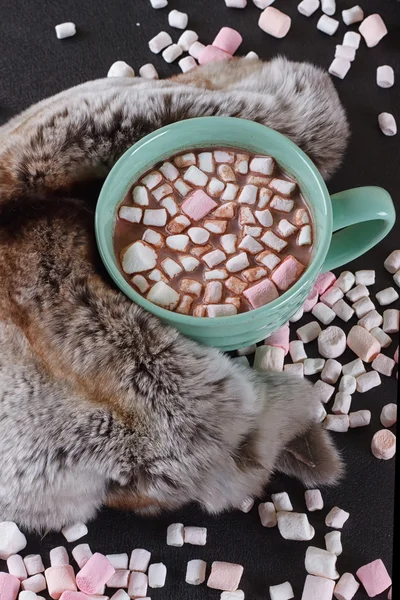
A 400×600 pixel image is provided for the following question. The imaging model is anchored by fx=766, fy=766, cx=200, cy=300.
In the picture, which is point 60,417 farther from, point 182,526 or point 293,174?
point 293,174

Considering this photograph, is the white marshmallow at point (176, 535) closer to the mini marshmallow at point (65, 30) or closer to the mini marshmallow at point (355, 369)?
the mini marshmallow at point (355, 369)

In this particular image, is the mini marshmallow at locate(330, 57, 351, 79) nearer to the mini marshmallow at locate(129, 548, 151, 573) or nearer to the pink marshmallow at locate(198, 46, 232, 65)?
the pink marshmallow at locate(198, 46, 232, 65)

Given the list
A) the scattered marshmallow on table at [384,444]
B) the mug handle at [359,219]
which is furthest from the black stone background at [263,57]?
the mug handle at [359,219]

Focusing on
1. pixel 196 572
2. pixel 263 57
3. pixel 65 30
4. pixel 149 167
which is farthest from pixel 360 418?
pixel 65 30

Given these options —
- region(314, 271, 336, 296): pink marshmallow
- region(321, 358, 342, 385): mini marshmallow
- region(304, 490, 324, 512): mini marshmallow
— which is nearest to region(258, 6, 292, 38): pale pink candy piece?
region(314, 271, 336, 296): pink marshmallow

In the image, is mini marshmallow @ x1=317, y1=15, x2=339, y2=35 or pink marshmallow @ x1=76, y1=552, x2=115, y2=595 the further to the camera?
mini marshmallow @ x1=317, y1=15, x2=339, y2=35

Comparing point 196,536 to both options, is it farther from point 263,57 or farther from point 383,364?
point 263,57
